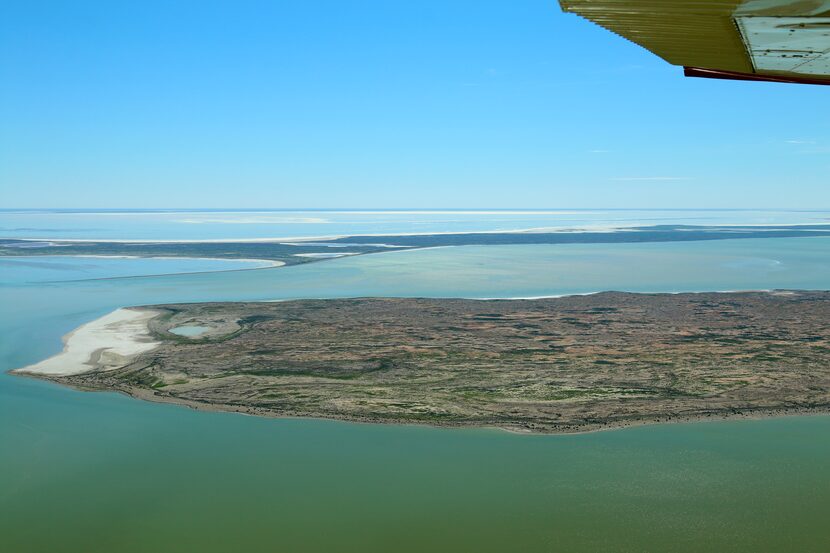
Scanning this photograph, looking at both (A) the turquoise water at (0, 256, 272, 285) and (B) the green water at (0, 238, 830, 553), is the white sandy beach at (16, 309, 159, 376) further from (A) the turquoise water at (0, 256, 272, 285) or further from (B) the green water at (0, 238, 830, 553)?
(A) the turquoise water at (0, 256, 272, 285)

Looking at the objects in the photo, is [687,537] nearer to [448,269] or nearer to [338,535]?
[338,535]

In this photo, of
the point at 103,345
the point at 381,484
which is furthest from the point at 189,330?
the point at 381,484

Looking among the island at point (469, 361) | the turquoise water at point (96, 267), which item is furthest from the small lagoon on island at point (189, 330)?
the turquoise water at point (96, 267)

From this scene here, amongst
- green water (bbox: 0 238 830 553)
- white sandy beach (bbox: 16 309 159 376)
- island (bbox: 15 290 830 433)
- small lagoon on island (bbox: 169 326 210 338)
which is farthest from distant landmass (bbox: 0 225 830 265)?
green water (bbox: 0 238 830 553)

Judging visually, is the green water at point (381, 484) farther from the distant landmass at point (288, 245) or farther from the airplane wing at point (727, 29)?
the distant landmass at point (288, 245)

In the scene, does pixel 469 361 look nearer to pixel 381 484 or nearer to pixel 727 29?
pixel 381 484
